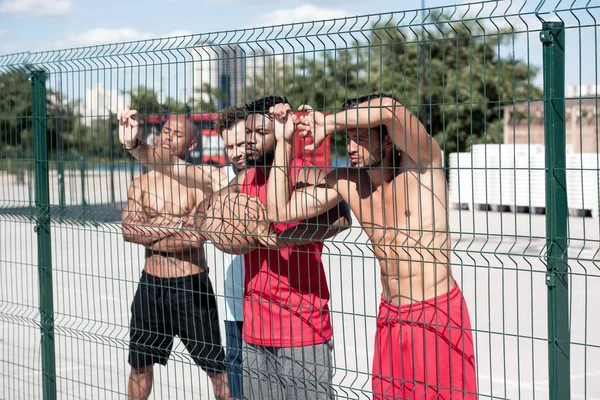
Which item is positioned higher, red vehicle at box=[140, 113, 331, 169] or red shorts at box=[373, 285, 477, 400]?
red vehicle at box=[140, 113, 331, 169]

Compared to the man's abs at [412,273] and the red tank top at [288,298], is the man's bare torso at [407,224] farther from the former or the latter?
the red tank top at [288,298]

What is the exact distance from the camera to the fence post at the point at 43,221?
4.95 m

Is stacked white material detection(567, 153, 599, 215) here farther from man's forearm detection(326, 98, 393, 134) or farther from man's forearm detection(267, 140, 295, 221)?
man's forearm detection(326, 98, 393, 134)

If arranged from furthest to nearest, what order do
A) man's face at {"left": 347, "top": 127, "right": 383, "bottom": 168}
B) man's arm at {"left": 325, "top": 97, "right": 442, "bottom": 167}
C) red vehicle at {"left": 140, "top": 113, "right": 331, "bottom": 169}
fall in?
red vehicle at {"left": 140, "top": 113, "right": 331, "bottom": 169} → man's face at {"left": 347, "top": 127, "right": 383, "bottom": 168} → man's arm at {"left": 325, "top": 97, "right": 442, "bottom": 167}

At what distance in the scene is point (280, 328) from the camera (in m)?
3.69

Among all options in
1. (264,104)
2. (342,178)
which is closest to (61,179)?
(264,104)

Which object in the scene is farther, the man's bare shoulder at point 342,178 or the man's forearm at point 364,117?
the man's bare shoulder at point 342,178

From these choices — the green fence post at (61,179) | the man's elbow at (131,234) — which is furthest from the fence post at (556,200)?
the green fence post at (61,179)

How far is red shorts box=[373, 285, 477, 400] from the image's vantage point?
3.16m

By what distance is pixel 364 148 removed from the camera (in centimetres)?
330

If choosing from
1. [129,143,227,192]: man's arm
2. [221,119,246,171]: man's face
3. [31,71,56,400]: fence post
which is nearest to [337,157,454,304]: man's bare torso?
[221,119,246,171]: man's face

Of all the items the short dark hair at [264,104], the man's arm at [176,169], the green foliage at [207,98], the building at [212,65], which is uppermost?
the building at [212,65]

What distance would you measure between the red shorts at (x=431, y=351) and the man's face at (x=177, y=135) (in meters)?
1.61

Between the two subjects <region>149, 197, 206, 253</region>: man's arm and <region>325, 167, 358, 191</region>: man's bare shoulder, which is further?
<region>149, 197, 206, 253</region>: man's arm
